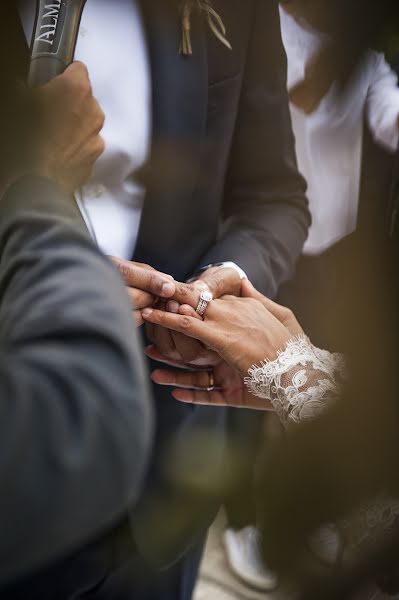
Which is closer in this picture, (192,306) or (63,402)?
(63,402)

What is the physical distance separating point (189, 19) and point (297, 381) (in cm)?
40

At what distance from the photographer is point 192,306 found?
1.98 ft

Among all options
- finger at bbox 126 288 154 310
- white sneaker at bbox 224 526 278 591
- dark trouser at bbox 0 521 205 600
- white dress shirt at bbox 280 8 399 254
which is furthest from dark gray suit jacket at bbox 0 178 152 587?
white sneaker at bbox 224 526 278 591

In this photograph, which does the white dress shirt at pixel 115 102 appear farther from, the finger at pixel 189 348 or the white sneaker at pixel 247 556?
the white sneaker at pixel 247 556

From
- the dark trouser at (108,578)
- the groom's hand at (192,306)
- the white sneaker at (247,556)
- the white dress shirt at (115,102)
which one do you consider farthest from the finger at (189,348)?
the white sneaker at (247,556)

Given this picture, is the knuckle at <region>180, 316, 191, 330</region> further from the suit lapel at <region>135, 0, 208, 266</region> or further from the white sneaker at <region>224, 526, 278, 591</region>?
the white sneaker at <region>224, 526, 278, 591</region>

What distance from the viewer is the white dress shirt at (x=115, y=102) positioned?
54 cm

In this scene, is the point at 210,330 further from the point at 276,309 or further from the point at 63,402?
the point at 63,402

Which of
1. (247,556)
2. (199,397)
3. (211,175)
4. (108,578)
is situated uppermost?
(211,175)

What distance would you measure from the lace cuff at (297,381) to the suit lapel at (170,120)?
0.18 meters

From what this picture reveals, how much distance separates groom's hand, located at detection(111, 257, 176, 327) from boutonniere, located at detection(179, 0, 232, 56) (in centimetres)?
23

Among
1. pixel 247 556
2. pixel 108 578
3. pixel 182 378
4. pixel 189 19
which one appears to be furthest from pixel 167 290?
pixel 247 556

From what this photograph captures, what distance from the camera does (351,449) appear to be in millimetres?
546

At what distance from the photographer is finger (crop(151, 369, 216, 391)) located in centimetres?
68
